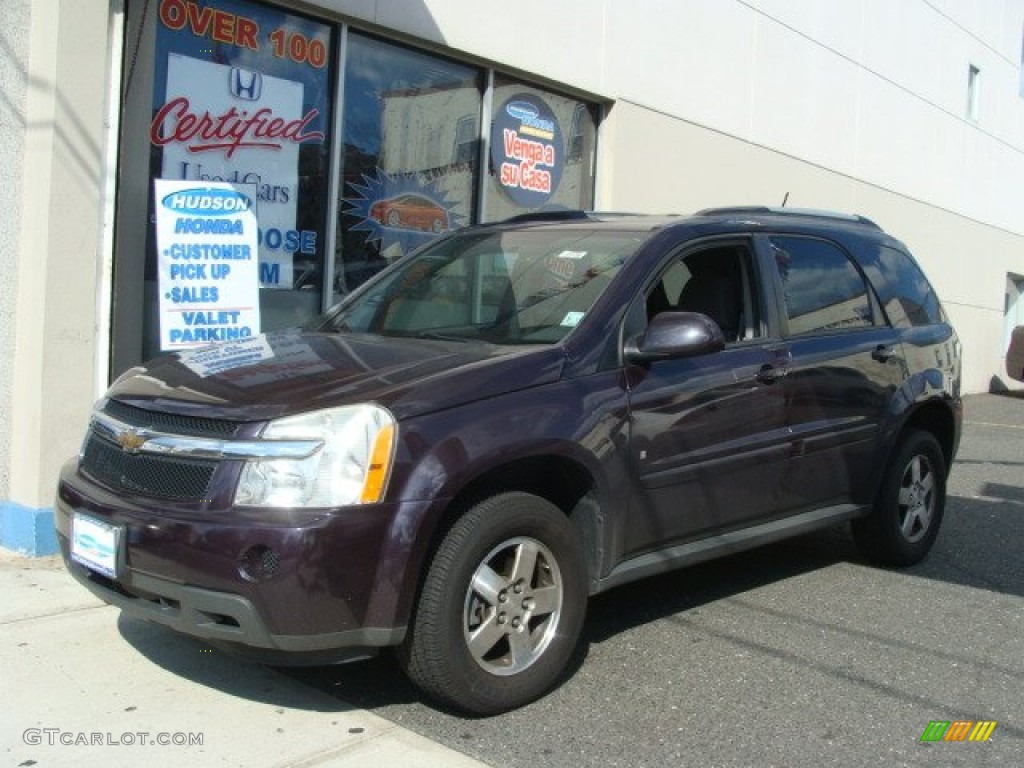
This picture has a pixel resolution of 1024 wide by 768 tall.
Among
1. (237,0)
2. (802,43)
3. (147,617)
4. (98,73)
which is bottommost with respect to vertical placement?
(147,617)

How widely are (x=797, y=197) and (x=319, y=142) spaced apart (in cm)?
741

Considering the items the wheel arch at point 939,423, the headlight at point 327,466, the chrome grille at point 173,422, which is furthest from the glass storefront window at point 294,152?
the wheel arch at point 939,423

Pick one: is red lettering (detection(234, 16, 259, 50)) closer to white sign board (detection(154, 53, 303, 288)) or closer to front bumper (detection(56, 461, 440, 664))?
white sign board (detection(154, 53, 303, 288))

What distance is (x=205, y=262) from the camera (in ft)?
20.1

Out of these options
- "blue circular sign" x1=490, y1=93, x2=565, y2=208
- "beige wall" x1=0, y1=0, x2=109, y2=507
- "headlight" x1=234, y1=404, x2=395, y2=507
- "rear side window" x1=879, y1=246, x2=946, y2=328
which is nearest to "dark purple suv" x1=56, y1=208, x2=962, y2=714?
"headlight" x1=234, y1=404, x2=395, y2=507

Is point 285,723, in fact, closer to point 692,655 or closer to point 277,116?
point 692,655

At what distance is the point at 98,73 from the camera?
5.99m

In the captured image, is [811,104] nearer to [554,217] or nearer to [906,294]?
[906,294]

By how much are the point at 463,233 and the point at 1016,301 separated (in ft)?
61.1

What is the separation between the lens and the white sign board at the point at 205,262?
5.97 meters

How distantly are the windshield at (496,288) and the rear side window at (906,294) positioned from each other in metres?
2.04

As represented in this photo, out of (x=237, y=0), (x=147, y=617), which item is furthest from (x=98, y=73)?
(x=147, y=617)

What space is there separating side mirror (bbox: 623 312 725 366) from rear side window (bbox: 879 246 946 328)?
2108mm

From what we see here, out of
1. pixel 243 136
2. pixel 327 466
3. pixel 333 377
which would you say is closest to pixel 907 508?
pixel 333 377
